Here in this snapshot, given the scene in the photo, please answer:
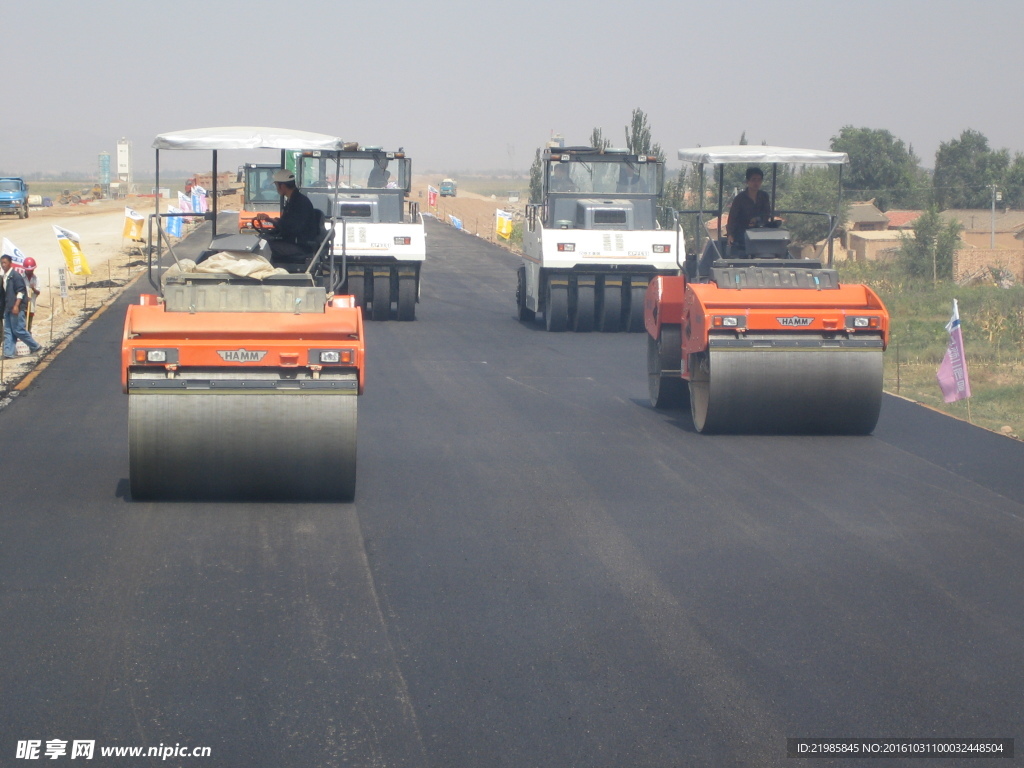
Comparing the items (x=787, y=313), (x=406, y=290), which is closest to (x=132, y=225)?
(x=406, y=290)

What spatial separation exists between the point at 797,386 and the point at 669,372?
1895mm

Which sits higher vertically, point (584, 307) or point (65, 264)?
point (584, 307)

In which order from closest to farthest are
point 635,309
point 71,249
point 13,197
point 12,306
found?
point 12,306 < point 635,309 < point 71,249 < point 13,197

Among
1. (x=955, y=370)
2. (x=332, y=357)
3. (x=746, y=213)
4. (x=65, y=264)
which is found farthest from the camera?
(x=65, y=264)

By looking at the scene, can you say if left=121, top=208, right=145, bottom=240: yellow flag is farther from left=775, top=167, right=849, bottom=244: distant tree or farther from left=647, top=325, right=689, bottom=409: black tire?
left=647, top=325, right=689, bottom=409: black tire

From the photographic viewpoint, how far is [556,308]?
19.5 metres

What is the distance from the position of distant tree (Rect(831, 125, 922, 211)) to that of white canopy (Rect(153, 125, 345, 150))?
63.4 meters

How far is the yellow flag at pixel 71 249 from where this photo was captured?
76.8ft

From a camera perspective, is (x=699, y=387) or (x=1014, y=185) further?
(x=1014, y=185)

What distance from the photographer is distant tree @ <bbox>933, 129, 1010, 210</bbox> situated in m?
83.5

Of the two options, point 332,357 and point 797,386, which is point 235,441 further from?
point 797,386

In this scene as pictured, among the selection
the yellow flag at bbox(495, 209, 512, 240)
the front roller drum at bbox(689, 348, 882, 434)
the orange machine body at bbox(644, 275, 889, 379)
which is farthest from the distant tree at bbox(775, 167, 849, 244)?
the yellow flag at bbox(495, 209, 512, 240)

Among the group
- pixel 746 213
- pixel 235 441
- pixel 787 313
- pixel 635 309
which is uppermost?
pixel 746 213

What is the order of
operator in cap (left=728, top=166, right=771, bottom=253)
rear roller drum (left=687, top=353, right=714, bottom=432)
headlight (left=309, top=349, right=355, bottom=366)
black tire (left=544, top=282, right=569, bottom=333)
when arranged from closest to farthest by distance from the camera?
headlight (left=309, top=349, right=355, bottom=366) → rear roller drum (left=687, top=353, right=714, bottom=432) → operator in cap (left=728, top=166, right=771, bottom=253) → black tire (left=544, top=282, right=569, bottom=333)
